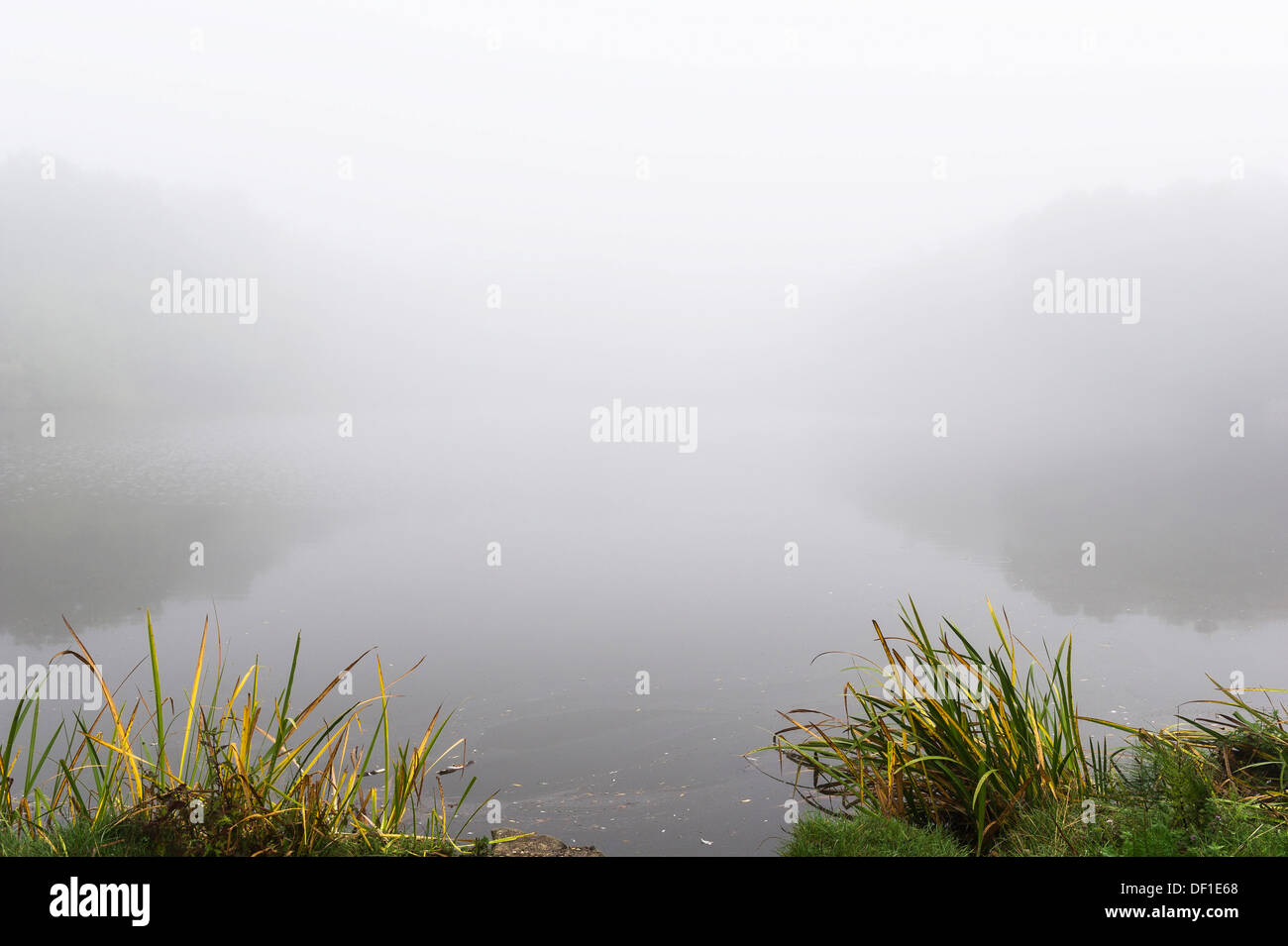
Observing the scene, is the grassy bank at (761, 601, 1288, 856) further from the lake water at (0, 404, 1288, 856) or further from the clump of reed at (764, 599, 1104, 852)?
the lake water at (0, 404, 1288, 856)

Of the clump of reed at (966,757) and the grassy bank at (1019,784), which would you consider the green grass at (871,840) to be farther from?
the clump of reed at (966,757)

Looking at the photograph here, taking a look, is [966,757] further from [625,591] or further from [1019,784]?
[625,591]

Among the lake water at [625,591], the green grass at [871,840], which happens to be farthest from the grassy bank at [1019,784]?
the lake water at [625,591]

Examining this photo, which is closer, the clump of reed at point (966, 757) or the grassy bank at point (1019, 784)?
the grassy bank at point (1019, 784)

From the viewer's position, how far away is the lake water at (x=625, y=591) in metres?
7.67

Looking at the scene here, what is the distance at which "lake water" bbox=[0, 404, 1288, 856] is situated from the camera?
7668 millimetres

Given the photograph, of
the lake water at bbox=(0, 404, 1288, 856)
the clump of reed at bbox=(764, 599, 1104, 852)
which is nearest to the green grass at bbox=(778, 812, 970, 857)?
the clump of reed at bbox=(764, 599, 1104, 852)

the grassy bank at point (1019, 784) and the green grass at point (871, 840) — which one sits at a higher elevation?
the grassy bank at point (1019, 784)

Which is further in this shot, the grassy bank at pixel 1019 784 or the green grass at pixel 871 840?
the green grass at pixel 871 840

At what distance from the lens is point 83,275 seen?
80.4 meters

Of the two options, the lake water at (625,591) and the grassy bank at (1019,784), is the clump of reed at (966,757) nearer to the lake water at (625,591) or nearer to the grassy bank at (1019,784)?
the grassy bank at (1019,784)

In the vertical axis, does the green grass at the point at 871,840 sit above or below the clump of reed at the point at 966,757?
below

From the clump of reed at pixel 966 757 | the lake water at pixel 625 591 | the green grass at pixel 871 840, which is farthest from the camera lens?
the lake water at pixel 625 591

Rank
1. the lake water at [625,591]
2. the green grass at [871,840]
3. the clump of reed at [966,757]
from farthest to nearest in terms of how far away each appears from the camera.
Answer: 1. the lake water at [625,591]
2. the clump of reed at [966,757]
3. the green grass at [871,840]
